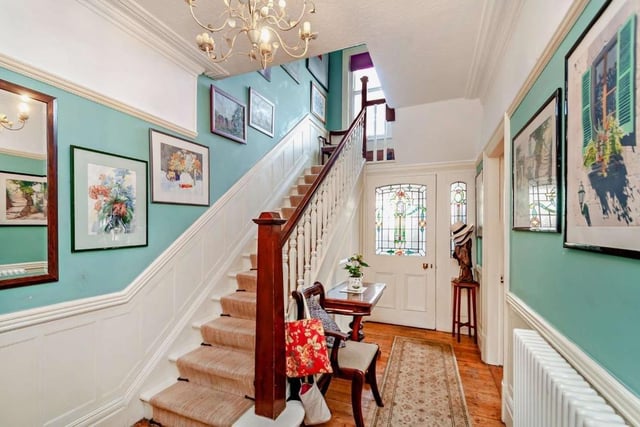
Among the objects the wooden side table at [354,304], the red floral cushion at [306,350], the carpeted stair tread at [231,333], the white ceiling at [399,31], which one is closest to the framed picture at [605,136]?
the white ceiling at [399,31]

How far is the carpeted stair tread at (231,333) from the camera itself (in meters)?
2.39

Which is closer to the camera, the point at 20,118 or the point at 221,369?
the point at 20,118

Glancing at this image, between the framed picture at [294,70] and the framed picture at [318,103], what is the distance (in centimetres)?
54

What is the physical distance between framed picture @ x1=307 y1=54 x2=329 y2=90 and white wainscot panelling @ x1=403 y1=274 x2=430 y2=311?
3876 mm

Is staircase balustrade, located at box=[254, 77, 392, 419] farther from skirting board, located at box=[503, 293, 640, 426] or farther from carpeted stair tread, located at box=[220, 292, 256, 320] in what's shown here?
skirting board, located at box=[503, 293, 640, 426]

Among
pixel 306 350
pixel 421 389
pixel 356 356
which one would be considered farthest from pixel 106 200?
pixel 421 389

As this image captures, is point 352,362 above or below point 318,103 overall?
below

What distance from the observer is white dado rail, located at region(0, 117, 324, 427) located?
5.13 ft

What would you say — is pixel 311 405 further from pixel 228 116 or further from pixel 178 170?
pixel 228 116

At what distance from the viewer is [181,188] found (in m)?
2.55

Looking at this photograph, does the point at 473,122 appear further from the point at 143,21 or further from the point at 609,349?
the point at 143,21

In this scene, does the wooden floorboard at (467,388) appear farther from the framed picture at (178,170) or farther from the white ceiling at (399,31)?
the white ceiling at (399,31)

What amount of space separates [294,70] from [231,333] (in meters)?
3.94

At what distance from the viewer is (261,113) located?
3766 mm
